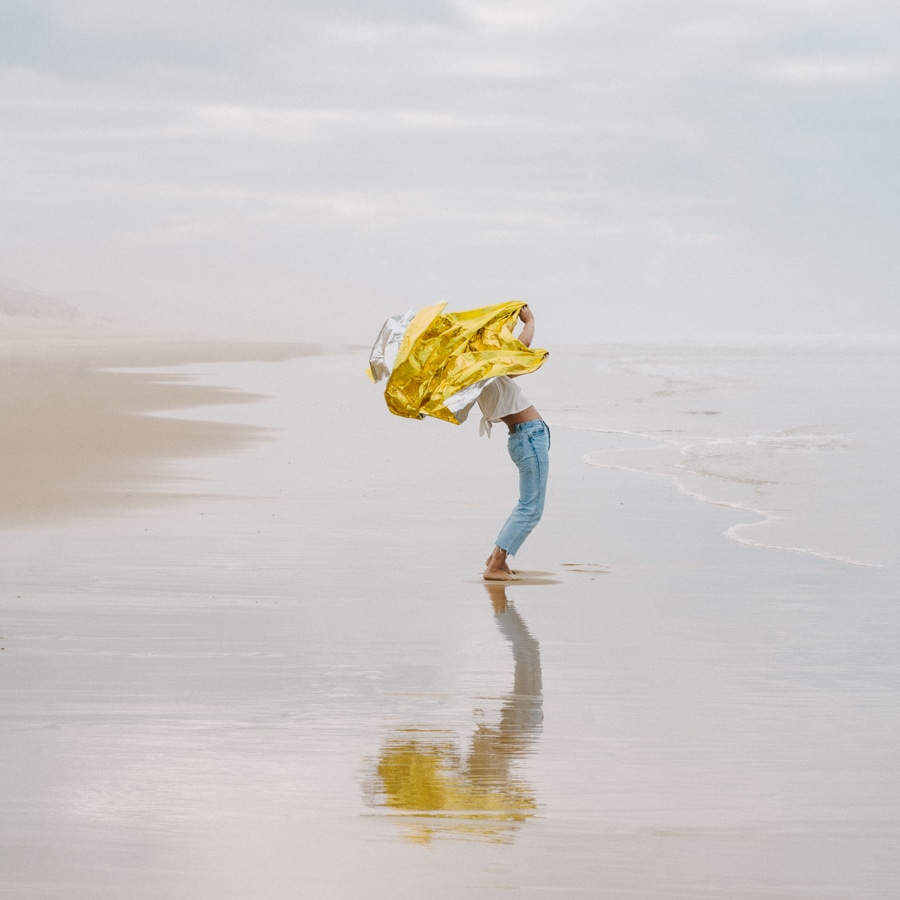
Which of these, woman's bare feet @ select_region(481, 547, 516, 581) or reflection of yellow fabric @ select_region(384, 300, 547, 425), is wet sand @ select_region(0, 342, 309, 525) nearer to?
reflection of yellow fabric @ select_region(384, 300, 547, 425)

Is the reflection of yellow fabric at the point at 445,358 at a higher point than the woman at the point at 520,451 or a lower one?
higher

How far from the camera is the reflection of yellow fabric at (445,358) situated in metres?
7.14

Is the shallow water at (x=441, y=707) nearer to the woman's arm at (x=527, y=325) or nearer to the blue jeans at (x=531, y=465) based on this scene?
the blue jeans at (x=531, y=465)

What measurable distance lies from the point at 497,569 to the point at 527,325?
4.60 feet

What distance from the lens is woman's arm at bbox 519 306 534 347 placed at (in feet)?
24.1

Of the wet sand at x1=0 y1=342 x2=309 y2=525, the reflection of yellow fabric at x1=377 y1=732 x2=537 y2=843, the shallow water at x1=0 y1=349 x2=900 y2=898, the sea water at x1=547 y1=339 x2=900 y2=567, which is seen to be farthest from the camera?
the wet sand at x1=0 y1=342 x2=309 y2=525

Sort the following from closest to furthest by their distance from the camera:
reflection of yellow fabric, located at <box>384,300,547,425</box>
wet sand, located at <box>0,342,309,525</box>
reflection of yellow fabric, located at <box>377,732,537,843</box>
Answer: reflection of yellow fabric, located at <box>377,732,537,843</box> < reflection of yellow fabric, located at <box>384,300,547,425</box> < wet sand, located at <box>0,342,309,525</box>

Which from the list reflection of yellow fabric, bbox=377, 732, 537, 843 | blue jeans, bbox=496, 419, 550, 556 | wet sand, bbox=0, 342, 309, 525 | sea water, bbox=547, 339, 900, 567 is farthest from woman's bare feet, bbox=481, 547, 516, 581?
wet sand, bbox=0, 342, 309, 525

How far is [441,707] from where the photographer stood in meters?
4.65

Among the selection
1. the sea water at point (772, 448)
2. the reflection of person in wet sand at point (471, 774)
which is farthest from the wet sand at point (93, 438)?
the reflection of person in wet sand at point (471, 774)

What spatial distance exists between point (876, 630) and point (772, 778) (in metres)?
2.20

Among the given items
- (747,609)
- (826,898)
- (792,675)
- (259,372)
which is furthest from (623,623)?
(259,372)

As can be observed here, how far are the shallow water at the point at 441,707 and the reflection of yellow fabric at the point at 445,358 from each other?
97cm

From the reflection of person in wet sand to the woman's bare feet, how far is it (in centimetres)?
231
